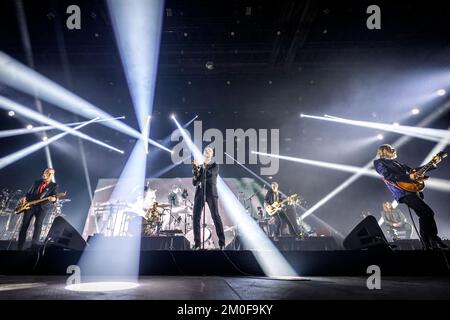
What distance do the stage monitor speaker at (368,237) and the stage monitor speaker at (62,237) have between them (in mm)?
3999

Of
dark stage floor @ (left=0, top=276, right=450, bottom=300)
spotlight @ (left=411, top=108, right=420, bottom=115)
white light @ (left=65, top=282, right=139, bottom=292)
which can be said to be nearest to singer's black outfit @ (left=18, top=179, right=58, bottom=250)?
dark stage floor @ (left=0, top=276, right=450, bottom=300)

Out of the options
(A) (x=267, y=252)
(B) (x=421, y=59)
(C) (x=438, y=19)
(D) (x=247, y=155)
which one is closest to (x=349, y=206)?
(D) (x=247, y=155)

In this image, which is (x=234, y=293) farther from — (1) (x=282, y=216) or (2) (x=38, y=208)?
(1) (x=282, y=216)

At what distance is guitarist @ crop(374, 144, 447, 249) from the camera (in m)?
3.98

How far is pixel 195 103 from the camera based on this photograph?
28.3 ft

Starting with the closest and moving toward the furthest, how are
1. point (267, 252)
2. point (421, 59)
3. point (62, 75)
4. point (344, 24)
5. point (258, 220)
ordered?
point (267, 252)
point (344, 24)
point (421, 59)
point (62, 75)
point (258, 220)

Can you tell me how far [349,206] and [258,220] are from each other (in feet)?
14.3

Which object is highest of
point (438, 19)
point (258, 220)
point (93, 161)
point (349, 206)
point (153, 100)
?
point (438, 19)

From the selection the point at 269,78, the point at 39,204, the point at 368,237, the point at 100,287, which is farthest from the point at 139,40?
Answer: the point at 368,237

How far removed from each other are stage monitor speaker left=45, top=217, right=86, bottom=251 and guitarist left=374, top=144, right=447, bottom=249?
4.93 meters

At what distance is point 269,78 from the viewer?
305 inches

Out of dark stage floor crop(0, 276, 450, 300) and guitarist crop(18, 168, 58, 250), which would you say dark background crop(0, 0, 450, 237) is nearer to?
guitarist crop(18, 168, 58, 250)

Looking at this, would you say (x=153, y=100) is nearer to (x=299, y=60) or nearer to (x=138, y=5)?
(x=138, y=5)

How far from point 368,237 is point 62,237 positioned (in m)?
4.19
